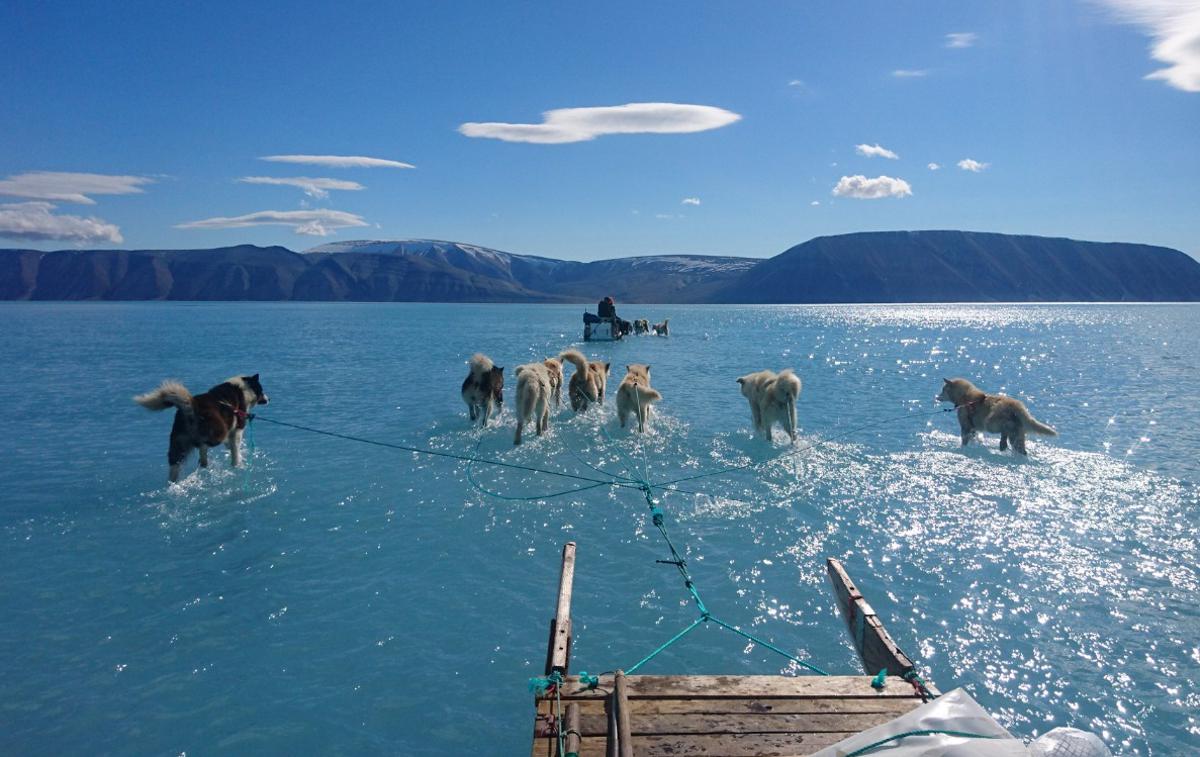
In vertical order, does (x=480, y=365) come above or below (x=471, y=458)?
above

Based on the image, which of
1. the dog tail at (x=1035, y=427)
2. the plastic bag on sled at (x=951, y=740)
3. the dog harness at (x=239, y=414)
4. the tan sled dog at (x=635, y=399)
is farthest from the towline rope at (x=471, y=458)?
the dog tail at (x=1035, y=427)

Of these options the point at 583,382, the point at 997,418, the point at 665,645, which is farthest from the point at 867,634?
the point at 583,382

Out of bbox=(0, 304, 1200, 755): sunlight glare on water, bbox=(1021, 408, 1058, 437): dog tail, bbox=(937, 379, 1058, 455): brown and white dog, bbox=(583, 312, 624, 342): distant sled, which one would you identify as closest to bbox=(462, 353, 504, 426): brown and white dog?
bbox=(0, 304, 1200, 755): sunlight glare on water

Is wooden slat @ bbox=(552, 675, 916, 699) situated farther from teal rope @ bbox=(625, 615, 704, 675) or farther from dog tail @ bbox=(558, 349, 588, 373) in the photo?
dog tail @ bbox=(558, 349, 588, 373)

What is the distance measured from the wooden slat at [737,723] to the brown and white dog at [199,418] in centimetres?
1002

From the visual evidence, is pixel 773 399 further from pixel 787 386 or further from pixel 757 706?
pixel 757 706

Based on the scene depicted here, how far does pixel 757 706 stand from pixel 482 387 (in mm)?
12050

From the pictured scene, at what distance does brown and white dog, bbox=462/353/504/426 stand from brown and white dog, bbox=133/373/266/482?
4912mm

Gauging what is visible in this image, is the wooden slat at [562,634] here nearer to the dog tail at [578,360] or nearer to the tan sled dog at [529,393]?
the tan sled dog at [529,393]

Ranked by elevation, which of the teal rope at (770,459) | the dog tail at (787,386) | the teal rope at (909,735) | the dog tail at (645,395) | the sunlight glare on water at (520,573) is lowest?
the sunlight glare on water at (520,573)

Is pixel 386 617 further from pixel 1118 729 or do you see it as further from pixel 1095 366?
pixel 1095 366

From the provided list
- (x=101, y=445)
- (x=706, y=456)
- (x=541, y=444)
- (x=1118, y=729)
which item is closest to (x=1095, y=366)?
(x=706, y=456)

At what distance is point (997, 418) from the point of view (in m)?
13.7

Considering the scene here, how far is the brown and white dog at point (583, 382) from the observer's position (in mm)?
17281
